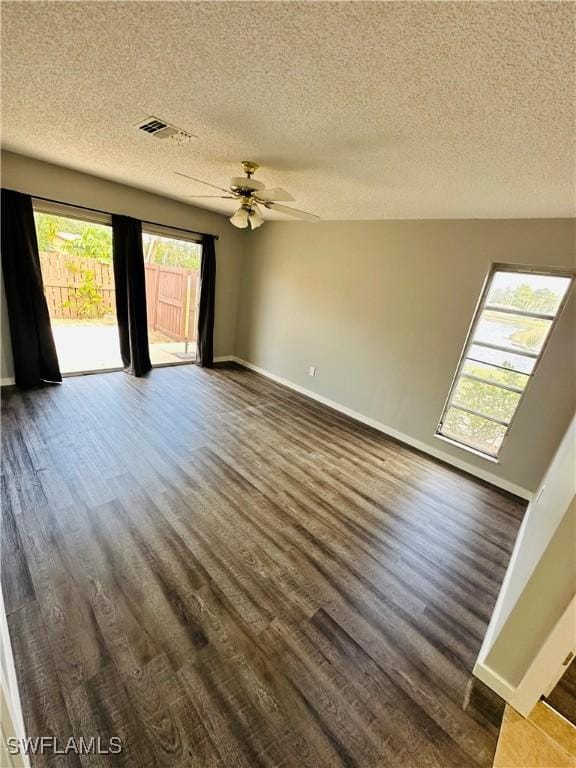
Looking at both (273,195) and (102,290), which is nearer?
(273,195)

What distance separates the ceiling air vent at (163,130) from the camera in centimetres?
180

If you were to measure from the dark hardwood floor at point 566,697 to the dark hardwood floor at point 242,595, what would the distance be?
30 cm

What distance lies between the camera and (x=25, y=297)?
3264 millimetres

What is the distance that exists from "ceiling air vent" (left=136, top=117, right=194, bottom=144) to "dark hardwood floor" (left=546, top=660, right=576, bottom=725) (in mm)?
3643

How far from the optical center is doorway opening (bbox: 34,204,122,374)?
345cm

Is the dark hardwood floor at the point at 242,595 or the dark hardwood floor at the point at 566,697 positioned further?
the dark hardwood floor at the point at 566,697

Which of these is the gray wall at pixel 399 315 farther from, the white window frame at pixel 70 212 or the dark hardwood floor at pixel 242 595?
the white window frame at pixel 70 212

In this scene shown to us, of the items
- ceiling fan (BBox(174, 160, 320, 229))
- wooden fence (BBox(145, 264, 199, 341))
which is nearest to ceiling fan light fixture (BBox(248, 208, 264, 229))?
ceiling fan (BBox(174, 160, 320, 229))

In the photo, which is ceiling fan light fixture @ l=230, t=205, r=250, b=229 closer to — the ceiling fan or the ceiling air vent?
the ceiling fan

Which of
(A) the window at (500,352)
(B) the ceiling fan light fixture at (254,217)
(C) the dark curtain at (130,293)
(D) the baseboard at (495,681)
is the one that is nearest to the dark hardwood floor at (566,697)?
(D) the baseboard at (495,681)

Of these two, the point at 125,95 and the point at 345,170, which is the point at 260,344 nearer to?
the point at 345,170

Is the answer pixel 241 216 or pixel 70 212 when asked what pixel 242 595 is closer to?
pixel 241 216

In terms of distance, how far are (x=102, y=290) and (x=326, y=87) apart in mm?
3918

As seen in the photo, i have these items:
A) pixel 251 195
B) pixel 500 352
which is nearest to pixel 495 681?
pixel 500 352
